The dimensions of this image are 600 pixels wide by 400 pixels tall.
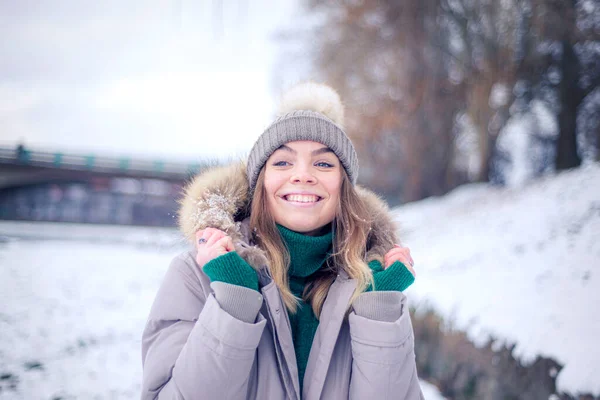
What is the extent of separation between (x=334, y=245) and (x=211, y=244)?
2.34 feet

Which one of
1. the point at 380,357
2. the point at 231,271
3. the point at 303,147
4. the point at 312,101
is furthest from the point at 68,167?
the point at 380,357

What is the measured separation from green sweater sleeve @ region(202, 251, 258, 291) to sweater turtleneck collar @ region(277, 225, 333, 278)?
417mm

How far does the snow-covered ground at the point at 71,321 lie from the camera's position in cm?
342

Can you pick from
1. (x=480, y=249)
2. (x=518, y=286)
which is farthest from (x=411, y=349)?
(x=480, y=249)

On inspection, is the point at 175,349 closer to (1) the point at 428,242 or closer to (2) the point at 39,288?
(2) the point at 39,288

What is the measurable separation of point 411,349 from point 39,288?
575cm

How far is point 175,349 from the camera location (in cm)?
148

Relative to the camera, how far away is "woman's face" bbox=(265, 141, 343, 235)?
74.3 inches

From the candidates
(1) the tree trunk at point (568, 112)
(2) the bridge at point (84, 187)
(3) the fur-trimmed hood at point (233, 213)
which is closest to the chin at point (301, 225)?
(3) the fur-trimmed hood at point (233, 213)

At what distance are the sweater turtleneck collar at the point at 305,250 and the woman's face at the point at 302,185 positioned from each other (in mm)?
52

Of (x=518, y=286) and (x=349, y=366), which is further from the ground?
(x=349, y=366)

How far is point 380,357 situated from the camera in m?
1.56

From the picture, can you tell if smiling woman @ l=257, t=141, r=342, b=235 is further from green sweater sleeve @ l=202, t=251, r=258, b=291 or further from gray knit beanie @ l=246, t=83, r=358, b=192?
green sweater sleeve @ l=202, t=251, r=258, b=291

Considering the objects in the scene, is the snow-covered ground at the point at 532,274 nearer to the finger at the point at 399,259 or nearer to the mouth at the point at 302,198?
the finger at the point at 399,259
